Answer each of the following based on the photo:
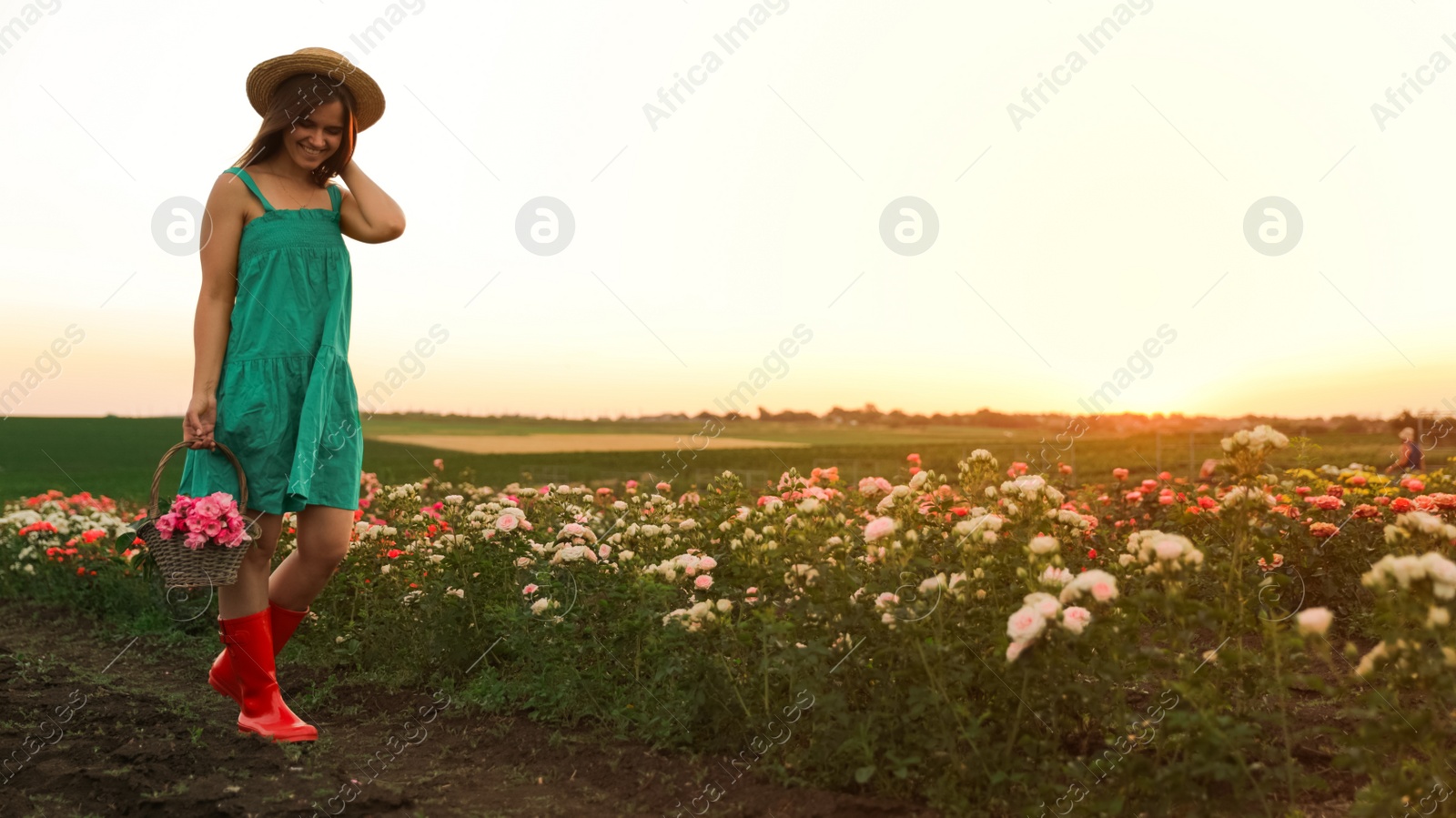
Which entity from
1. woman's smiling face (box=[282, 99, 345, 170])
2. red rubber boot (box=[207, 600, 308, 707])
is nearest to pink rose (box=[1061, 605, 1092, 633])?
red rubber boot (box=[207, 600, 308, 707])

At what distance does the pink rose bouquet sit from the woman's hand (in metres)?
0.19

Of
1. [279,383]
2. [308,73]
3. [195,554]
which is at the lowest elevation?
[195,554]

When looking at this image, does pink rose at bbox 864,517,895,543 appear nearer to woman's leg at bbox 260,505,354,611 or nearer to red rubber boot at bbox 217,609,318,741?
woman's leg at bbox 260,505,354,611

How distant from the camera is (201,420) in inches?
128

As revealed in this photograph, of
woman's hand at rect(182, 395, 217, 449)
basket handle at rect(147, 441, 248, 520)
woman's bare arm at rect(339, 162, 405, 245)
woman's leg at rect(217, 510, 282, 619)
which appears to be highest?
woman's bare arm at rect(339, 162, 405, 245)

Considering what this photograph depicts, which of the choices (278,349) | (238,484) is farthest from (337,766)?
(278,349)

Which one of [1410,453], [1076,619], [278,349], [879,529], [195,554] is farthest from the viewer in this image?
[1410,453]

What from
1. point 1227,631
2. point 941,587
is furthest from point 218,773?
point 1227,631

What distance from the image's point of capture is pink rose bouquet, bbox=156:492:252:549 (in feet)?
10.2

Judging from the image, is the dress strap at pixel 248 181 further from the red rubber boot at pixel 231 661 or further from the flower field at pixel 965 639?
the flower field at pixel 965 639

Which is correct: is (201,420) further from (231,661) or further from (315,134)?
(315,134)

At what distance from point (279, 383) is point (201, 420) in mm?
264

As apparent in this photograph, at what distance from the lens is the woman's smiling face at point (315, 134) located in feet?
10.9

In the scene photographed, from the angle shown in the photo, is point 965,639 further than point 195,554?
No
